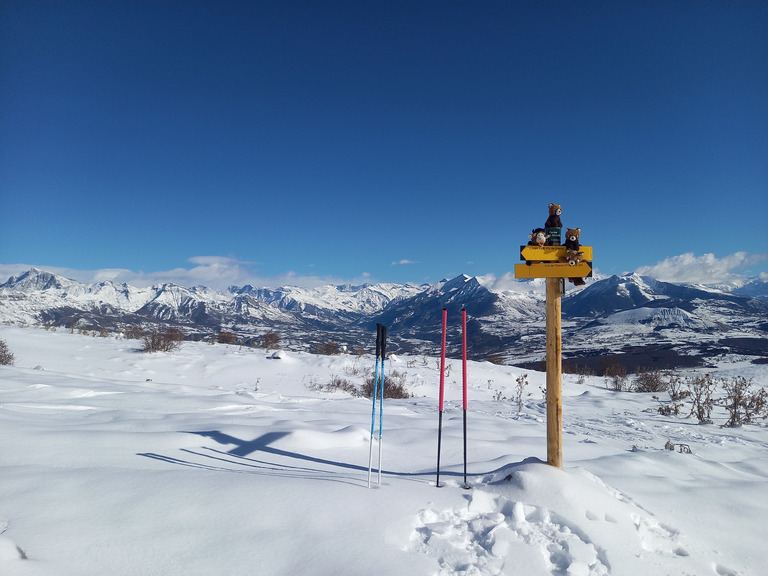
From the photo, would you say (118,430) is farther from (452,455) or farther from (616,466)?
(616,466)

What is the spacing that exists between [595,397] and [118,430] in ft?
46.9

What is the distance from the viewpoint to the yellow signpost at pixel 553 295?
4.70 m

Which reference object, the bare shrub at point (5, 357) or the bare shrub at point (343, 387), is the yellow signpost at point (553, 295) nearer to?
the bare shrub at point (343, 387)

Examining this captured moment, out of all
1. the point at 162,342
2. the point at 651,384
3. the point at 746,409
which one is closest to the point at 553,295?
the point at 746,409

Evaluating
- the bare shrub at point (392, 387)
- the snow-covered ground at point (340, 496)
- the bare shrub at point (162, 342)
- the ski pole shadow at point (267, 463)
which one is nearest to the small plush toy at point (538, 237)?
the snow-covered ground at point (340, 496)

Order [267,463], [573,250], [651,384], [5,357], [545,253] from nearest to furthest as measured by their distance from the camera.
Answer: [573,250]
[545,253]
[267,463]
[5,357]
[651,384]

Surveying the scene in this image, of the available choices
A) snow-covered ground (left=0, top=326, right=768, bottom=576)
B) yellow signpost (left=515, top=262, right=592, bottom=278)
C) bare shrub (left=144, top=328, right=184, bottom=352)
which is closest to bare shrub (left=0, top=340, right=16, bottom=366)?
bare shrub (left=144, top=328, right=184, bottom=352)

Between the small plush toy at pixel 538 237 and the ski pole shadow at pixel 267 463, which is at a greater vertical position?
the small plush toy at pixel 538 237

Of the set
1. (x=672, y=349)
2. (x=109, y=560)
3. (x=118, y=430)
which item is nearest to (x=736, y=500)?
(x=109, y=560)

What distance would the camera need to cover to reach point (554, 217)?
16.9 feet

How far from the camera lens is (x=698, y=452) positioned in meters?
7.18

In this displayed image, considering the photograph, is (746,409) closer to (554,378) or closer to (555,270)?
(554,378)

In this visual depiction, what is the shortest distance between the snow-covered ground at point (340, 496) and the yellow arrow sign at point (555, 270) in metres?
2.34

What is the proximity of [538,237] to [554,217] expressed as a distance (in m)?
0.50
